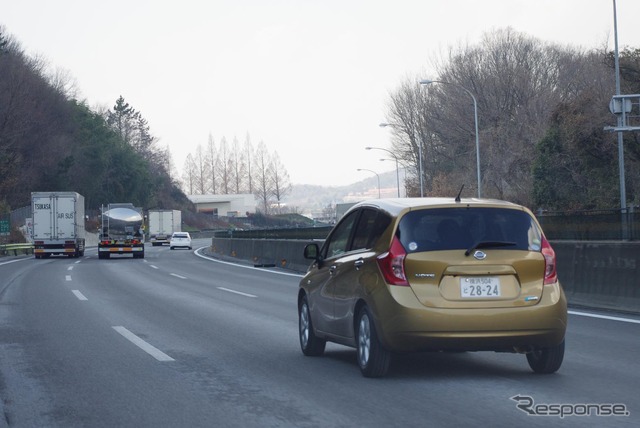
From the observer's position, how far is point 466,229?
27.5 feet

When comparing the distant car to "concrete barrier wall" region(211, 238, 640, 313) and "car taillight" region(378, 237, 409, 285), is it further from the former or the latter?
"car taillight" region(378, 237, 409, 285)

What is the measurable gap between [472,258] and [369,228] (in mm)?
1226

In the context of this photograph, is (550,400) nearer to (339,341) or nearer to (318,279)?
(339,341)

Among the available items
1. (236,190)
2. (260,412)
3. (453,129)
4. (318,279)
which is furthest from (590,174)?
(236,190)

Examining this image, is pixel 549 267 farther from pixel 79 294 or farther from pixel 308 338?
pixel 79 294

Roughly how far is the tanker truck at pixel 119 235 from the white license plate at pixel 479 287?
130 ft

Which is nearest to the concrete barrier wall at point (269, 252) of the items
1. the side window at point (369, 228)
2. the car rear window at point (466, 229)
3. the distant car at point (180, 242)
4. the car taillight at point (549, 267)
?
the distant car at point (180, 242)

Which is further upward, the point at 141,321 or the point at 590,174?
the point at 590,174

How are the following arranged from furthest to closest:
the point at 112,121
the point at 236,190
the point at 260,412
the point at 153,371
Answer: the point at 236,190, the point at 112,121, the point at 153,371, the point at 260,412

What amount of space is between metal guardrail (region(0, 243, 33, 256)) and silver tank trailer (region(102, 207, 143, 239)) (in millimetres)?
9695

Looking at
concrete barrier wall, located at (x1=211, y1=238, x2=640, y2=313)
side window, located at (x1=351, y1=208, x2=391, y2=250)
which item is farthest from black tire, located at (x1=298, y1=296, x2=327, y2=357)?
concrete barrier wall, located at (x1=211, y1=238, x2=640, y2=313)

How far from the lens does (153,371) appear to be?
9180mm

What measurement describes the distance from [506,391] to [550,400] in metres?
0.50

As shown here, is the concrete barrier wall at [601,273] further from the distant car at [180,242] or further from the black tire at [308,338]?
the distant car at [180,242]
